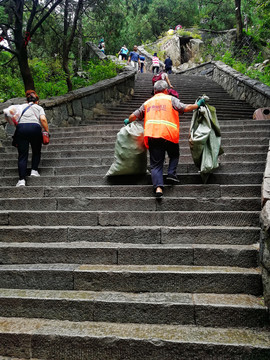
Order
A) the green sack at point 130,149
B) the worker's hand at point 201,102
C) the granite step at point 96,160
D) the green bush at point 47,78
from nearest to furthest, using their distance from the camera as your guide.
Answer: the worker's hand at point 201,102
the green sack at point 130,149
the granite step at point 96,160
the green bush at point 47,78

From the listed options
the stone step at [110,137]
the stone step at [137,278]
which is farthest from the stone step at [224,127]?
the stone step at [137,278]

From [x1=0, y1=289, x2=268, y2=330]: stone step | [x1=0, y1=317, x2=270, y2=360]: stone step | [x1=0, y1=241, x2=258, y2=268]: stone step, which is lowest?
[x1=0, y1=317, x2=270, y2=360]: stone step

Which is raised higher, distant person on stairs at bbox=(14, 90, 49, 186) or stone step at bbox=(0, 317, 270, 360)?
distant person on stairs at bbox=(14, 90, 49, 186)

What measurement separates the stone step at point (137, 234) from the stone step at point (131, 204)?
39 cm

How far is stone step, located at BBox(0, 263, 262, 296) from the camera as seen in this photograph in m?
3.02

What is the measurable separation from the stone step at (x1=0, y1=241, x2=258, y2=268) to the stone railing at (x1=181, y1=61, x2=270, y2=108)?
24.2 feet

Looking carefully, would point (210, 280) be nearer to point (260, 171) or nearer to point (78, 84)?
point (260, 171)

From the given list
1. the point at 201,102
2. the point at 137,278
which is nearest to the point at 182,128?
the point at 201,102

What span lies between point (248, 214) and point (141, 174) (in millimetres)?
1782

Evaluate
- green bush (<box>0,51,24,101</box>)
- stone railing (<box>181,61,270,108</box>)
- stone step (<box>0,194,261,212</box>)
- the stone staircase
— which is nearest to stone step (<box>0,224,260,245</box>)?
the stone staircase

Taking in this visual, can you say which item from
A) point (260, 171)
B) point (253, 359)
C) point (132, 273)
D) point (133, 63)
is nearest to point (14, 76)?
point (133, 63)

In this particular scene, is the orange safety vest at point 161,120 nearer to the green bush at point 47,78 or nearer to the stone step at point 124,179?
the stone step at point 124,179

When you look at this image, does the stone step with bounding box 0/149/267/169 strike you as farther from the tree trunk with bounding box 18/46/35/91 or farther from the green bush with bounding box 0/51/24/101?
the green bush with bounding box 0/51/24/101

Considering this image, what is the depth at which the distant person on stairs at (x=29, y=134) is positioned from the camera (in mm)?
5297
